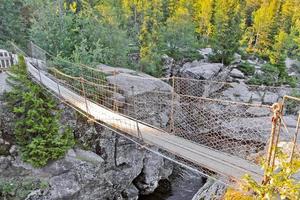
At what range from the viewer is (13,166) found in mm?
5184

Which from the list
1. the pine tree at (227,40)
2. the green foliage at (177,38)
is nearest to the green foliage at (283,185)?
the green foliage at (177,38)

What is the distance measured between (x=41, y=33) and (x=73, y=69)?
6.16 ft

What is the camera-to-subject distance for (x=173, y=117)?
21.4 ft

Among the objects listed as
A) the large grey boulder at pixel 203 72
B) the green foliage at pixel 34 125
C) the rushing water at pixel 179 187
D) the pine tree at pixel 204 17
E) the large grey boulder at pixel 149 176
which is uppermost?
the pine tree at pixel 204 17

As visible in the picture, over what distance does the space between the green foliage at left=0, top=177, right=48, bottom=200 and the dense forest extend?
319cm

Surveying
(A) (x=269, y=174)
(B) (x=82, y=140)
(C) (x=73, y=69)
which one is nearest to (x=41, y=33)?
(C) (x=73, y=69)

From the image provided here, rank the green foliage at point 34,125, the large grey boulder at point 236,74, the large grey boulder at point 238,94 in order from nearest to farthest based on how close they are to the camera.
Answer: the green foliage at point 34,125 → the large grey boulder at point 238,94 → the large grey boulder at point 236,74

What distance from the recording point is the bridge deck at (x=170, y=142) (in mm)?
3502

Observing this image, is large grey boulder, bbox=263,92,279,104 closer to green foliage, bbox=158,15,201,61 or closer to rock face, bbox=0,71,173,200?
green foliage, bbox=158,15,201,61

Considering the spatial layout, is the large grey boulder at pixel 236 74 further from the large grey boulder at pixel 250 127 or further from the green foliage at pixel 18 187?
the green foliage at pixel 18 187

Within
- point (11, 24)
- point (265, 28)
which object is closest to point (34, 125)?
point (11, 24)

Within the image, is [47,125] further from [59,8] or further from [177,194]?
[59,8]

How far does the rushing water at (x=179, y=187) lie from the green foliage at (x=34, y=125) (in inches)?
94.0

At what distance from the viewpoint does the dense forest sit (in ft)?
26.6
